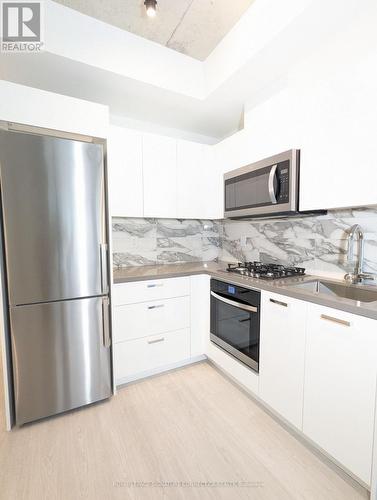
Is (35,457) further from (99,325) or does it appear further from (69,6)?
(69,6)

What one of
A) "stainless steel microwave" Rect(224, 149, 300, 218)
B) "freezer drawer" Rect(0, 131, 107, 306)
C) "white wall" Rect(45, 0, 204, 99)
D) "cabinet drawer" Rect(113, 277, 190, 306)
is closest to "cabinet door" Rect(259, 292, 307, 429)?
"stainless steel microwave" Rect(224, 149, 300, 218)

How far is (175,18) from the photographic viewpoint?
168 centimetres

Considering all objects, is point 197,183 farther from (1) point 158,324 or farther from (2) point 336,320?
(2) point 336,320

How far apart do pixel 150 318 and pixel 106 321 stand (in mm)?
389

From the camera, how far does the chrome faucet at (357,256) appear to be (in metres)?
1.58

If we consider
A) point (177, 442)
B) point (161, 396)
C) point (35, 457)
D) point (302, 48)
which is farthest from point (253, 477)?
point (302, 48)

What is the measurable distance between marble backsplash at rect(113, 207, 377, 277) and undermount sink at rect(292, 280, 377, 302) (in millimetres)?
147

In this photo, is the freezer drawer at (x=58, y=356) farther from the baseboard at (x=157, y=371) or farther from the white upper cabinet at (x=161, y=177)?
the white upper cabinet at (x=161, y=177)

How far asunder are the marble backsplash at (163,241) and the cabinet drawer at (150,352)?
0.80 meters

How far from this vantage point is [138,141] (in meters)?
2.14

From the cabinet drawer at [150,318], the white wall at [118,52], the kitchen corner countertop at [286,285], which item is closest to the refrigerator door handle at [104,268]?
the kitchen corner countertop at [286,285]

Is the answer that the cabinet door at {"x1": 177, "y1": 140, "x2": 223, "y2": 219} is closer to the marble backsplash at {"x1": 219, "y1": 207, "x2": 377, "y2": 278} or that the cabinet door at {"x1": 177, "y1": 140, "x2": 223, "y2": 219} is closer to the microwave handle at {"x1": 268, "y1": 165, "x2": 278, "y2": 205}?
the marble backsplash at {"x1": 219, "y1": 207, "x2": 377, "y2": 278}

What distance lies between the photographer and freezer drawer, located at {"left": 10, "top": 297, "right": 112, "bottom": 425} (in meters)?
1.53

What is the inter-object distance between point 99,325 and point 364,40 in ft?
7.45
